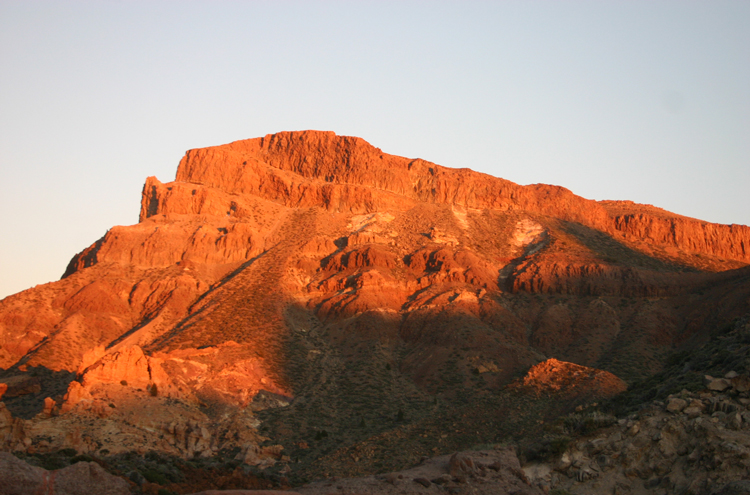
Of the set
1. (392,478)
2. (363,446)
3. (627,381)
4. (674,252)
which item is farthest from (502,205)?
(392,478)

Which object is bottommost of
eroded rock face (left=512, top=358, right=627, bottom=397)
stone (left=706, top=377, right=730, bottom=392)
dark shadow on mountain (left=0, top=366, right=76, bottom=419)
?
dark shadow on mountain (left=0, top=366, right=76, bottom=419)

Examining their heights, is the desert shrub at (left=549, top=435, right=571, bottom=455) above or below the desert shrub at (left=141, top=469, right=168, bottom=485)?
above

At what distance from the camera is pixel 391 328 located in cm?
7006

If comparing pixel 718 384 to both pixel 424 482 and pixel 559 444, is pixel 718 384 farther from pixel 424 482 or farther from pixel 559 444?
pixel 424 482

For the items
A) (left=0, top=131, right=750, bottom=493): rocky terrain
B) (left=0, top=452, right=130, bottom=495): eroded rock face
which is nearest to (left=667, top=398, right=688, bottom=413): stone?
(left=0, top=131, right=750, bottom=493): rocky terrain

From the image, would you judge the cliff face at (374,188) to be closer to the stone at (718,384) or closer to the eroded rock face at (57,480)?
the eroded rock face at (57,480)

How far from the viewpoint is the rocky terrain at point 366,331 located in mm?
29797

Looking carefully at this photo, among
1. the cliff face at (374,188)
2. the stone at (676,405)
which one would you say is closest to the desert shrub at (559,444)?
the stone at (676,405)

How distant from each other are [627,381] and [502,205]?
5310 cm

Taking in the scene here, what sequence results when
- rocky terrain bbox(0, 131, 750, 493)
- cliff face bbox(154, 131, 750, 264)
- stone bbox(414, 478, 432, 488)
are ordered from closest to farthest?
1. stone bbox(414, 478, 432, 488)
2. rocky terrain bbox(0, 131, 750, 493)
3. cliff face bbox(154, 131, 750, 264)

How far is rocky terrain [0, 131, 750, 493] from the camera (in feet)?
97.8

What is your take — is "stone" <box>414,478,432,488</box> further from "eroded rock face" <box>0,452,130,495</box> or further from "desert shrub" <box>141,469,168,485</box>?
"desert shrub" <box>141,469,168,485</box>

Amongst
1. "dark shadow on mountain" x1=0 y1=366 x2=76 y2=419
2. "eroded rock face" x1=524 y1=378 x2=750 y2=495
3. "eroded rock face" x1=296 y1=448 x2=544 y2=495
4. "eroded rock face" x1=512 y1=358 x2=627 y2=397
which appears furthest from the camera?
"dark shadow on mountain" x1=0 y1=366 x2=76 y2=419

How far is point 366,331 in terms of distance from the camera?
68688 millimetres
